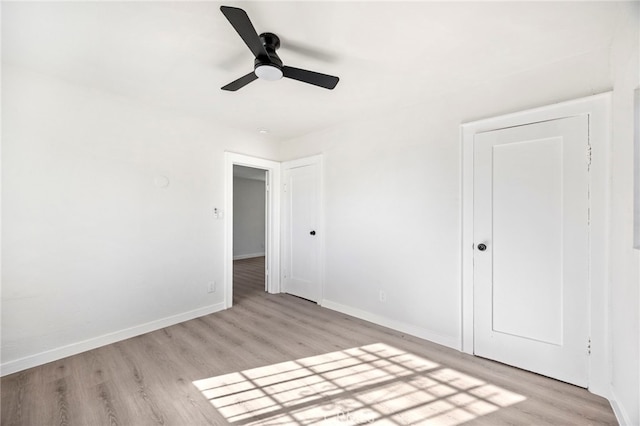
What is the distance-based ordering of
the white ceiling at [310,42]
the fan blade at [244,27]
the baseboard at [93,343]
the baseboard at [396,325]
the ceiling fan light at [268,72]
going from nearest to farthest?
the fan blade at [244,27] → the white ceiling at [310,42] → the ceiling fan light at [268,72] → the baseboard at [93,343] → the baseboard at [396,325]

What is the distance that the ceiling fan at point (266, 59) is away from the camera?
1.52 metres

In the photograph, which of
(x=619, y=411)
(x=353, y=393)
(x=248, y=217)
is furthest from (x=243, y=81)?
(x=248, y=217)

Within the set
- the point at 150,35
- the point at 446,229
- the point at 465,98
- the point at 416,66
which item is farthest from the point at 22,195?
the point at 465,98

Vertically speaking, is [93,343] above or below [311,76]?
below

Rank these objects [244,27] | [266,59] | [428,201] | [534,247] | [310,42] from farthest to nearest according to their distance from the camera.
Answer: [428,201] → [534,247] → [310,42] → [266,59] → [244,27]

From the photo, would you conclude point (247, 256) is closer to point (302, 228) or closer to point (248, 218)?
point (248, 218)

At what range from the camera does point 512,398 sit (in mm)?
1912

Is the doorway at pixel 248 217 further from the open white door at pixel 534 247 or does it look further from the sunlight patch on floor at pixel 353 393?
the open white door at pixel 534 247

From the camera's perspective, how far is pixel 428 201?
2.84 meters

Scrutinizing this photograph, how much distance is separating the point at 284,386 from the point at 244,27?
→ 2400mm

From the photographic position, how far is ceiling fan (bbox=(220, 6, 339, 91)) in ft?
4.99

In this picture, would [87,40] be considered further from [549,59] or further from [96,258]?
[549,59]

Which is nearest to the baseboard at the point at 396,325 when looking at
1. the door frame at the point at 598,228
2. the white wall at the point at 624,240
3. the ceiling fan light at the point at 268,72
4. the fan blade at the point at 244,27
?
the door frame at the point at 598,228

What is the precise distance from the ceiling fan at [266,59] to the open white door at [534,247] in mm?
1653
